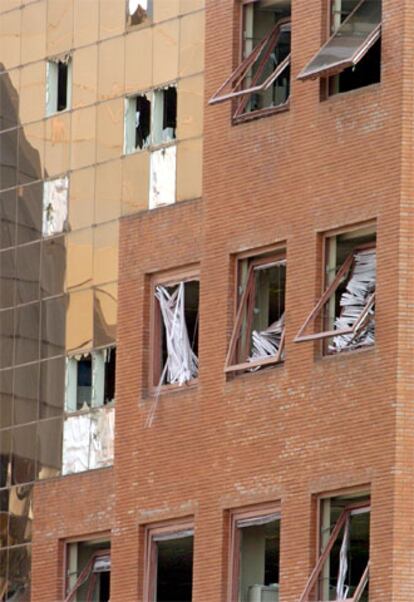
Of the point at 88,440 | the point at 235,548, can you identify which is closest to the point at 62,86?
the point at 88,440

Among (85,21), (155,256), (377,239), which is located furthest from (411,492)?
(85,21)

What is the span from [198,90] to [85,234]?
349cm

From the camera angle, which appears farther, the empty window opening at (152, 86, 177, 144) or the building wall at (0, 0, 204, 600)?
the building wall at (0, 0, 204, 600)

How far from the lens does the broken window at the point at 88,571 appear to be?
61.5 m

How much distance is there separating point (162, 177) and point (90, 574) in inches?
255

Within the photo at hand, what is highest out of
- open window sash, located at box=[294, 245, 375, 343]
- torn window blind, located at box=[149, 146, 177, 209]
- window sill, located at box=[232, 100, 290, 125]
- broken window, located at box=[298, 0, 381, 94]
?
broken window, located at box=[298, 0, 381, 94]

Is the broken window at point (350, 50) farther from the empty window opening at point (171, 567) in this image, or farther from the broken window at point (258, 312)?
the empty window opening at point (171, 567)

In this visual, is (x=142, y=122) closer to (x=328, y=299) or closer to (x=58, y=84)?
(x=58, y=84)

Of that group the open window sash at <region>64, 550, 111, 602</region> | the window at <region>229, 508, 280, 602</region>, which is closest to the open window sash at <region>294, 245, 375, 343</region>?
the window at <region>229, 508, 280, 602</region>

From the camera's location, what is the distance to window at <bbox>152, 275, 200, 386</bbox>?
197 ft

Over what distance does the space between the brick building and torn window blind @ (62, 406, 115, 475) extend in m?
0.05

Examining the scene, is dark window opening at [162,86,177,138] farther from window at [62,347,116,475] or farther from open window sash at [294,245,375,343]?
open window sash at [294,245,375,343]

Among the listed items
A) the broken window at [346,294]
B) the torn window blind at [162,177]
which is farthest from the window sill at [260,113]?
the broken window at [346,294]

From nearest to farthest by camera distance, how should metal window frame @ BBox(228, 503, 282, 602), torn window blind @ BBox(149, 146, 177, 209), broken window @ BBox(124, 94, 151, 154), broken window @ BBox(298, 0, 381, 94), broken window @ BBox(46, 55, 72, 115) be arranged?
broken window @ BBox(298, 0, 381, 94)
metal window frame @ BBox(228, 503, 282, 602)
torn window blind @ BBox(149, 146, 177, 209)
broken window @ BBox(124, 94, 151, 154)
broken window @ BBox(46, 55, 72, 115)
